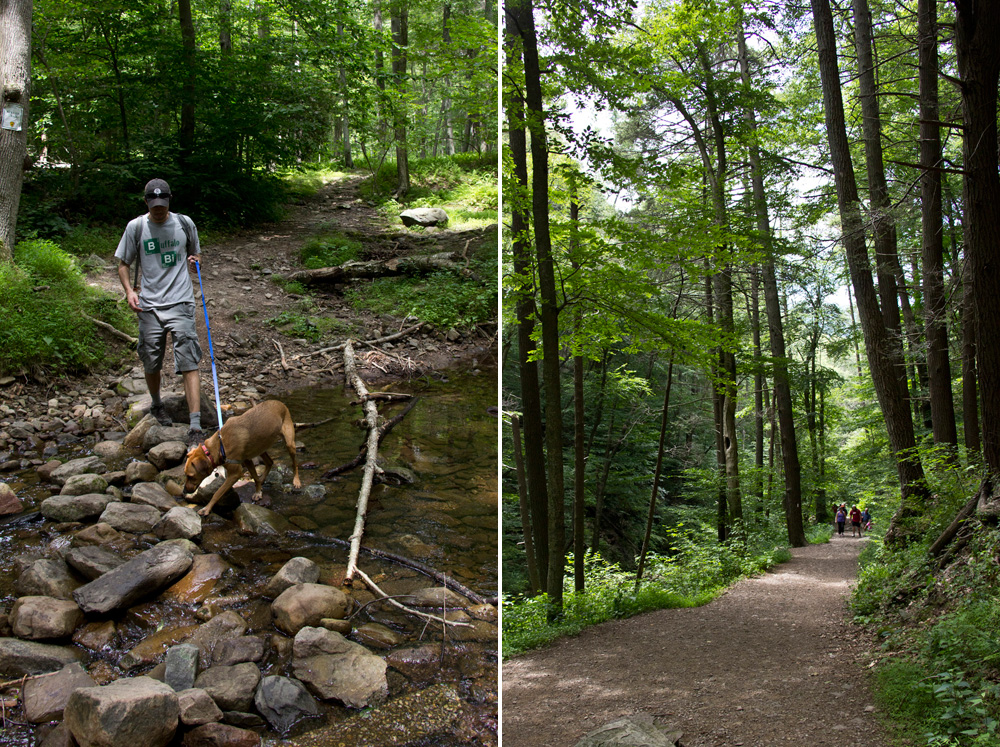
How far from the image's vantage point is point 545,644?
19.0 ft

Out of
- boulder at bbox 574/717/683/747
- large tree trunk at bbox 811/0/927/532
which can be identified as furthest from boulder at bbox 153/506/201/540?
large tree trunk at bbox 811/0/927/532

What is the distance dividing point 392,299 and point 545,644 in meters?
5.31

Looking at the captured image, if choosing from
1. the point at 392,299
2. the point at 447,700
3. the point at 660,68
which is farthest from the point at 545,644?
the point at 660,68

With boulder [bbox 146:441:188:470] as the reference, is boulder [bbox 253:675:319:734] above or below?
below

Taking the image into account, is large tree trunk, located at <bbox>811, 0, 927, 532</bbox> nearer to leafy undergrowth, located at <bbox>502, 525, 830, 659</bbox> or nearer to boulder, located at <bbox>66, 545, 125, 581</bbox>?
leafy undergrowth, located at <bbox>502, 525, 830, 659</bbox>

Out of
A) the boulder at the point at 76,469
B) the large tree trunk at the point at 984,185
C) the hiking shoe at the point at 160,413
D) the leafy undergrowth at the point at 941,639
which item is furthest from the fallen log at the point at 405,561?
the large tree trunk at the point at 984,185

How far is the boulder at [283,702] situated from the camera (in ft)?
7.20

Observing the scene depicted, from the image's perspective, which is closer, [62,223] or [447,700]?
[447,700]

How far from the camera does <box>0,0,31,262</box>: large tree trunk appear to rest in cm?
736

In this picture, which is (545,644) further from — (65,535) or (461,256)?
(461,256)

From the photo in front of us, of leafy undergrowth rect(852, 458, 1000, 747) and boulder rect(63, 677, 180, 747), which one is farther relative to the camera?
leafy undergrowth rect(852, 458, 1000, 747)

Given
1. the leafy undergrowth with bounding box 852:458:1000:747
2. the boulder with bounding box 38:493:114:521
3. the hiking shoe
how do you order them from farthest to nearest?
the hiking shoe, the boulder with bounding box 38:493:114:521, the leafy undergrowth with bounding box 852:458:1000:747

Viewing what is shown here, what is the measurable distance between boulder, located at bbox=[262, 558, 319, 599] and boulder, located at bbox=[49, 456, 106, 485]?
214 cm

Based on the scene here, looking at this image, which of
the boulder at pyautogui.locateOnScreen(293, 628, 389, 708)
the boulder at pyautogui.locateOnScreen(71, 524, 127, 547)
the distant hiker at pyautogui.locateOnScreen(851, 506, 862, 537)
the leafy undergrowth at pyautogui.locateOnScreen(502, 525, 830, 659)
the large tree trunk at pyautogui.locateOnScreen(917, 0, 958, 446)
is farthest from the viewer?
the distant hiker at pyautogui.locateOnScreen(851, 506, 862, 537)
